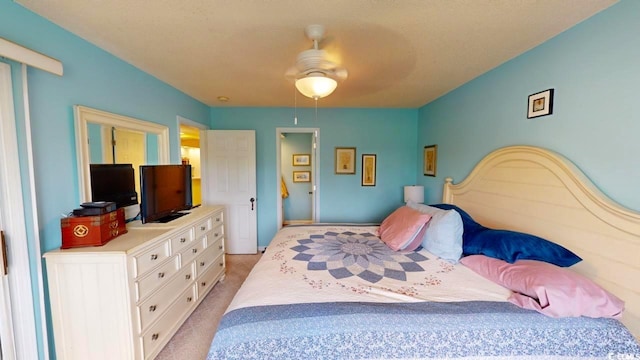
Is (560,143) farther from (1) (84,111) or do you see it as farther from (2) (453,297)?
(1) (84,111)

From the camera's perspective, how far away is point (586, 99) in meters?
1.45

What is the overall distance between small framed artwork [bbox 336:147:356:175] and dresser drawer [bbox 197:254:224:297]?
2160 millimetres

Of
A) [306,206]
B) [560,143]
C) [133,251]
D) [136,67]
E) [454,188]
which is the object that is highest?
[136,67]

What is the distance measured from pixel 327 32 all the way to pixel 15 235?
2.20 metres

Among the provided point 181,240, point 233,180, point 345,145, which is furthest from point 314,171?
point 181,240

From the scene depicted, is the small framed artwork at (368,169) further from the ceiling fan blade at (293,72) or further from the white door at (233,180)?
the ceiling fan blade at (293,72)

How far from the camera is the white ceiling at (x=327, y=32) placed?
4.37ft

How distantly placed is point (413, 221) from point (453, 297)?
77 cm

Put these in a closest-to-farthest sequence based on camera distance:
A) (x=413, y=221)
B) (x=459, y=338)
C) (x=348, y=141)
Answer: (x=459, y=338), (x=413, y=221), (x=348, y=141)

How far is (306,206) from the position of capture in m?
5.68

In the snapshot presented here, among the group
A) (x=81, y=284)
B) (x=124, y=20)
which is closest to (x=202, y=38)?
(x=124, y=20)

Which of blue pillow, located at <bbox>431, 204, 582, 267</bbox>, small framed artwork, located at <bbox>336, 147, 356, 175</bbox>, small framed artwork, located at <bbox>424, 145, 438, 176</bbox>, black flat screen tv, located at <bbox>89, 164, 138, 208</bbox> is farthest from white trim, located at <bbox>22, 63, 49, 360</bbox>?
small framed artwork, located at <bbox>424, 145, 438, 176</bbox>

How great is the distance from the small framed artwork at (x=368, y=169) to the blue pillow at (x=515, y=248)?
84.5 inches

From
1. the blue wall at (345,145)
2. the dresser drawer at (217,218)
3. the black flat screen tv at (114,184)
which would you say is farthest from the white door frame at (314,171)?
the black flat screen tv at (114,184)
